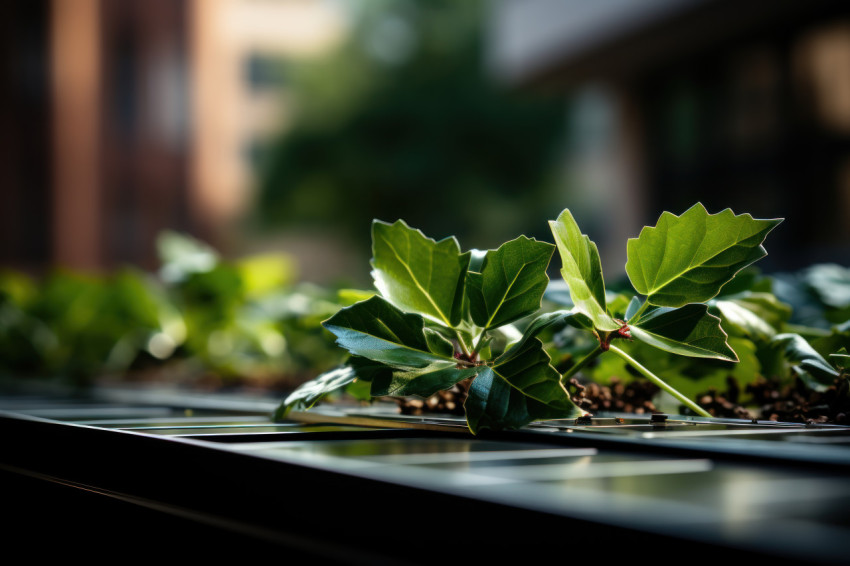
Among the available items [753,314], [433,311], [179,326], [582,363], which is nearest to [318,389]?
[433,311]

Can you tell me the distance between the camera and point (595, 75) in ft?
34.4

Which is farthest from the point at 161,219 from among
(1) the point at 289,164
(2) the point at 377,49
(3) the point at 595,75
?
(3) the point at 595,75

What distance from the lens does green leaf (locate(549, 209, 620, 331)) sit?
606 mm

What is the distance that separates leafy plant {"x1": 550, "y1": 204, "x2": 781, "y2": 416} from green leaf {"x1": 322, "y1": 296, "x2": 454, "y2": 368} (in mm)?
128

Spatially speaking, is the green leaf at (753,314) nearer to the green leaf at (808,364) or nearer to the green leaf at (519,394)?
the green leaf at (808,364)

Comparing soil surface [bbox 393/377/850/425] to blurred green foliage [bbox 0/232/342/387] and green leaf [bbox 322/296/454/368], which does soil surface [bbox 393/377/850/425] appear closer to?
green leaf [bbox 322/296/454/368]

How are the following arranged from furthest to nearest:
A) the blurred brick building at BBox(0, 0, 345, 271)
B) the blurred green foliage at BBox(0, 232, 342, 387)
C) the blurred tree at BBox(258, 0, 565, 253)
Result: the blurred tree at BBox(258, 0, 565, 253)
the blurred brick building at BBox(0, 0, 345, 271)
the blurred green foliage at BBox(0, 232, 342, 387)

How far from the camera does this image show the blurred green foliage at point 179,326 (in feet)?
4.94

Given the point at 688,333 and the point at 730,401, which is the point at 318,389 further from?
the point at 730,401

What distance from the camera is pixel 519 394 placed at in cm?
62

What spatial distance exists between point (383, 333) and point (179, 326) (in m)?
1.08

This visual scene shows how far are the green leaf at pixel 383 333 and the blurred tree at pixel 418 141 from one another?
84.2 ft

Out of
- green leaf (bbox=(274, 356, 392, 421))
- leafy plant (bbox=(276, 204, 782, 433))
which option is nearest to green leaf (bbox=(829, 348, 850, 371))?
leafy plant (bbox=(276, 204, 782, 433))

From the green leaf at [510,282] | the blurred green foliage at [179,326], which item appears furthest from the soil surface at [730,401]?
the blurred green foliage at [179,326]
